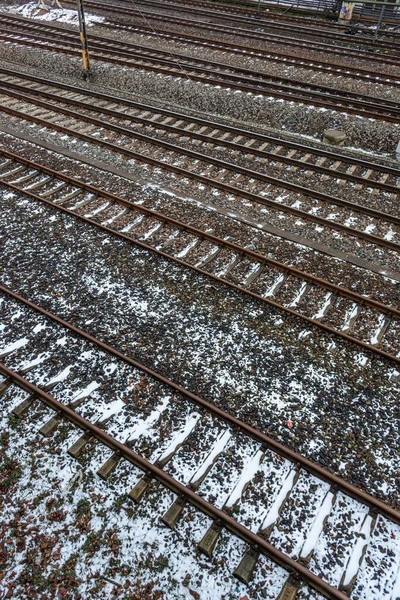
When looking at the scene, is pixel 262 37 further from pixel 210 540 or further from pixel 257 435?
pixel 210 540

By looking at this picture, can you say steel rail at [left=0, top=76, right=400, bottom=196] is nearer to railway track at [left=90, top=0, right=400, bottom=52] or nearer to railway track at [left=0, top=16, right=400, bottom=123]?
railway track at [left=0, top=16, right=400, bottom=123]

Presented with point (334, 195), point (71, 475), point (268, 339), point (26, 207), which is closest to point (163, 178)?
point (26, 207)

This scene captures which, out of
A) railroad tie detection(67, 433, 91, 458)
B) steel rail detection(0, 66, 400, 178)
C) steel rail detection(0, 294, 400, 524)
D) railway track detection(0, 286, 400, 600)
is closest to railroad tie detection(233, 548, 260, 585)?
railway track detection(0, 286, 400, 600)

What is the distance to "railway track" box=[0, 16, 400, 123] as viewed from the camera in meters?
14.1

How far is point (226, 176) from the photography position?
10.9 m

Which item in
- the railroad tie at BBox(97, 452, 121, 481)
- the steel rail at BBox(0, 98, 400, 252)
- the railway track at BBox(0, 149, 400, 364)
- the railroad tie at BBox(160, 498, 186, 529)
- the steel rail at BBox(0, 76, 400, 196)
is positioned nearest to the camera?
the railroad tie at BBox(160, 498, 186, 529)

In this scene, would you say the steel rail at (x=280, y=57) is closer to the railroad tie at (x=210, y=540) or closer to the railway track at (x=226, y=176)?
the railway track at (x=226, y=176)

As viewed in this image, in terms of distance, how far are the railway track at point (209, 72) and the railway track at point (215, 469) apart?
39.5ft

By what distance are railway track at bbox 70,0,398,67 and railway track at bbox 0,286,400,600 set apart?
59.9 ft

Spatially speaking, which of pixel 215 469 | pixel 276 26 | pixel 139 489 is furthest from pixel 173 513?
pixel 276 26

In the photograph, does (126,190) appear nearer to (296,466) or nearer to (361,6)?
(296,466)

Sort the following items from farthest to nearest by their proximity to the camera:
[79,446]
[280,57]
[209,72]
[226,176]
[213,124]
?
[280,57] → [209,72] → [213,124] → [226,176] → [79,446]

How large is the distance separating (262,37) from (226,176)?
1317 centimetres

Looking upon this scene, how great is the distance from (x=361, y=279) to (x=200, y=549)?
5613 mm
